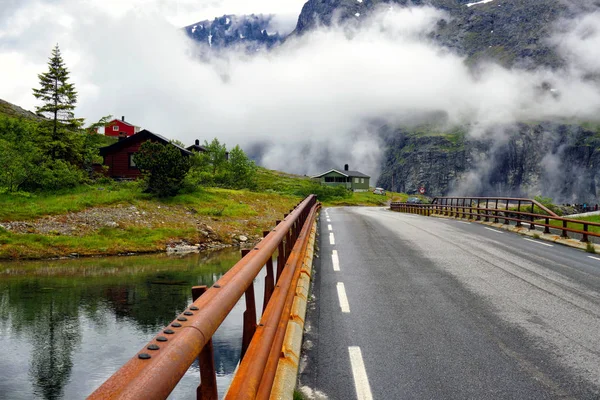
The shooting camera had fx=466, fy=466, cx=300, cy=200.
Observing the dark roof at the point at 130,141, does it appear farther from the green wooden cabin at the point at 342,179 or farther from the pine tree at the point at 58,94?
the green wooden cabin at the point at 342,179

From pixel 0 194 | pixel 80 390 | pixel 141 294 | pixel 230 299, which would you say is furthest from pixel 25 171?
pixel 230 299

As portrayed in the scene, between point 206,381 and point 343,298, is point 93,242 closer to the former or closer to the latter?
point 343,298

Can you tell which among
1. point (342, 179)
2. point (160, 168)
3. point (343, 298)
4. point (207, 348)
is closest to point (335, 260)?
point (343, 298)

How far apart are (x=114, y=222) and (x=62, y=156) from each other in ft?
58.2

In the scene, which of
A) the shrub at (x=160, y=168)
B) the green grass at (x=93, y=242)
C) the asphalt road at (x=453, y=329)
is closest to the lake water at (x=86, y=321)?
the green grass at (x=93, y=242)

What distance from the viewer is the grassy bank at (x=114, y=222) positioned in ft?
70.6

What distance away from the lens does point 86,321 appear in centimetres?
1082

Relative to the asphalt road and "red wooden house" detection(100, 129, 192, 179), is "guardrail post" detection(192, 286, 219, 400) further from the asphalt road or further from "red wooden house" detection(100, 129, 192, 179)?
"red wooden house" detection(100, 129, 192, 179)

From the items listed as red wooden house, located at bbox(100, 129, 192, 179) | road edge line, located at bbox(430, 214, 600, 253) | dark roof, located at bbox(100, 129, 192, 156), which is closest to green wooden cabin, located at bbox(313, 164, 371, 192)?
dark roof, located at bbox(100, 129, 192, 156)

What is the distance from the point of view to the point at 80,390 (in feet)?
23.9

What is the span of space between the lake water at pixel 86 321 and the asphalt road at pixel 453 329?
2235 millimetres

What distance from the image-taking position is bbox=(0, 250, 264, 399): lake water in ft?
25.4

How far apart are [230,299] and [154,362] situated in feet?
3.49

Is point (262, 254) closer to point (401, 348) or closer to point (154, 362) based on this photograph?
point (401, 348)
